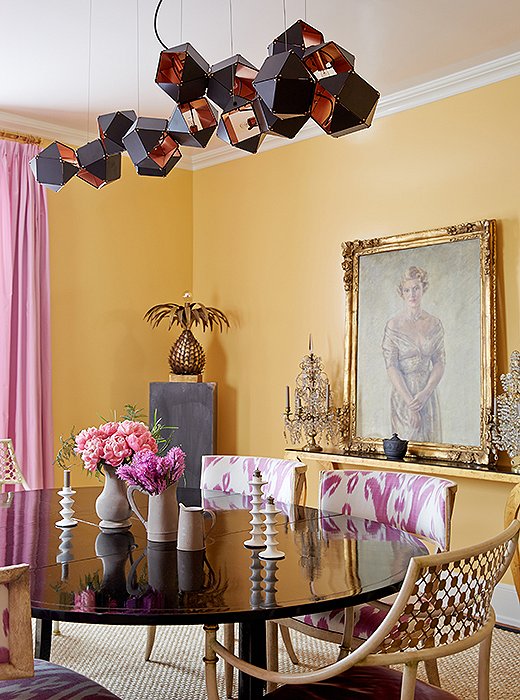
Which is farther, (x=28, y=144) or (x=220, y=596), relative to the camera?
(x=28, y=144)

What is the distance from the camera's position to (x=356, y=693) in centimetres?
195

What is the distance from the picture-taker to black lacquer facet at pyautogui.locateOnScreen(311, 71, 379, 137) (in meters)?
2.11

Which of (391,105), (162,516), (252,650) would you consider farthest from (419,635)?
(391,105)

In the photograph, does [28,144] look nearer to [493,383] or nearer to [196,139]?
[196,139]

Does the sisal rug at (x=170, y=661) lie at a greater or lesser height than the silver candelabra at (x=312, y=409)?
lesser

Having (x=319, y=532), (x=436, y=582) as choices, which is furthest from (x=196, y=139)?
(x=436, y=582)

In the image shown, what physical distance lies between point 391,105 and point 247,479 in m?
2.37

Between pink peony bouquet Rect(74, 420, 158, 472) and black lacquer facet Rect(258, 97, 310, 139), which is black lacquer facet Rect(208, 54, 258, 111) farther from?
pink peony bouquet Rect(74, 420, 158, 472)

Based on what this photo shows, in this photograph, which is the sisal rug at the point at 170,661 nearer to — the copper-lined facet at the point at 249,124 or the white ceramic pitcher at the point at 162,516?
the white ceramic pitcher at the point at 162,516

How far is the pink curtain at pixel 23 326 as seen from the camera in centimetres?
485

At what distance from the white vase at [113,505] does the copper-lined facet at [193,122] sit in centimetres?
107

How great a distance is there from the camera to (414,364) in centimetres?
436

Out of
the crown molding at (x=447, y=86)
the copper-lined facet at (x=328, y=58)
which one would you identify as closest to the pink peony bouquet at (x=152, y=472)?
the copper-lined facet at (x=328, y=58)

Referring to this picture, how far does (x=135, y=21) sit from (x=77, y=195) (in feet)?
5.96
